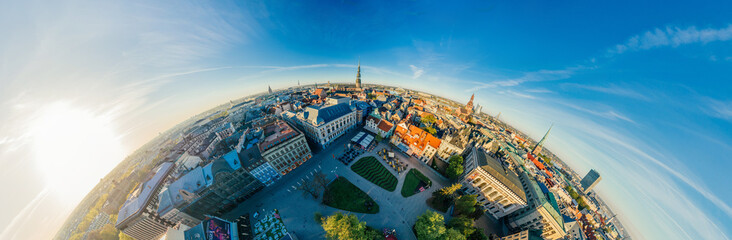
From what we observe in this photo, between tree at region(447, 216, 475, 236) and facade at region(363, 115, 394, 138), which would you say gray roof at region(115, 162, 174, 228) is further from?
tree at region(447, 216, 475, 236)

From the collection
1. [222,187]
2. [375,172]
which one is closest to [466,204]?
[375,172]

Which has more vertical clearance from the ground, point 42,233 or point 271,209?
point 271,209

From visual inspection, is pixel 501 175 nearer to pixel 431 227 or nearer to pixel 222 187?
pixel 431 227

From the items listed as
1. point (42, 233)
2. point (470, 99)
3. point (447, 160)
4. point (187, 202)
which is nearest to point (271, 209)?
point (187, 202)

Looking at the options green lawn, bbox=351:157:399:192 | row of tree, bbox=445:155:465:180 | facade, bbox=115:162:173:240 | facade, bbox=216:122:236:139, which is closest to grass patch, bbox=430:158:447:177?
row of tree, bbox=445:155:465:180

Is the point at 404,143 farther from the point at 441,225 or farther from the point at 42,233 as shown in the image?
the point at 42,233

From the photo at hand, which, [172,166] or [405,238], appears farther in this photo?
[172,166]
